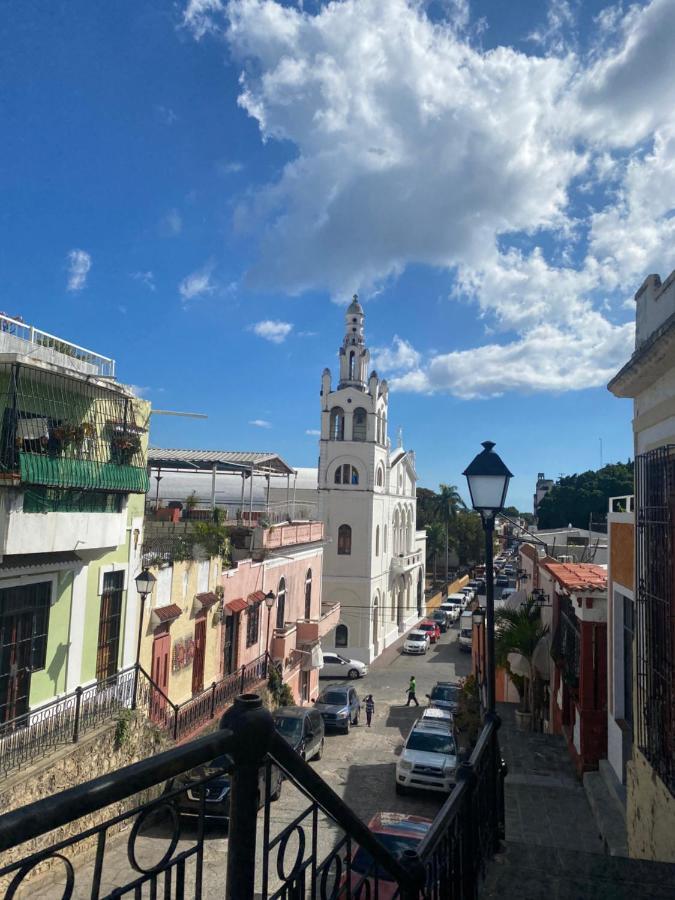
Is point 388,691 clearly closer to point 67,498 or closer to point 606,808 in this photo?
point 606,808

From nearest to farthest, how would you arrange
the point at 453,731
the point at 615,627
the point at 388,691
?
the point at 615,627
the point at 453,731
the point at 388,691

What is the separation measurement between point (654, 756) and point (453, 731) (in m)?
12.0

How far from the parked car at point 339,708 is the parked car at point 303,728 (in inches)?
131

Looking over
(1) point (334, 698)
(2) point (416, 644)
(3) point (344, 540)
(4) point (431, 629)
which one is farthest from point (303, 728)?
(4) point (431, 629)

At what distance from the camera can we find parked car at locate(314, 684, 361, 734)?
21609mm

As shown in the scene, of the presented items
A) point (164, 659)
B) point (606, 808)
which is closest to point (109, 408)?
point (164, 659)

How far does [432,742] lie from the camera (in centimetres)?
1612

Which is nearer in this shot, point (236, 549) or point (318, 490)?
point (236, 549)

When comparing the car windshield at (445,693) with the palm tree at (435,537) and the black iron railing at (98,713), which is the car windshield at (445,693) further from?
the palm tree at (435,537)

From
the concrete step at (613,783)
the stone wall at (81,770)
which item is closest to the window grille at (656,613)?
the concrete step at (613,783)

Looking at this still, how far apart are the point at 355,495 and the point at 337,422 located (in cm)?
463

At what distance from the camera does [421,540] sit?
5334 centimetres

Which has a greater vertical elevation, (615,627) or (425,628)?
(615,627)

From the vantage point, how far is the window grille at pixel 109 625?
39.3 ft
